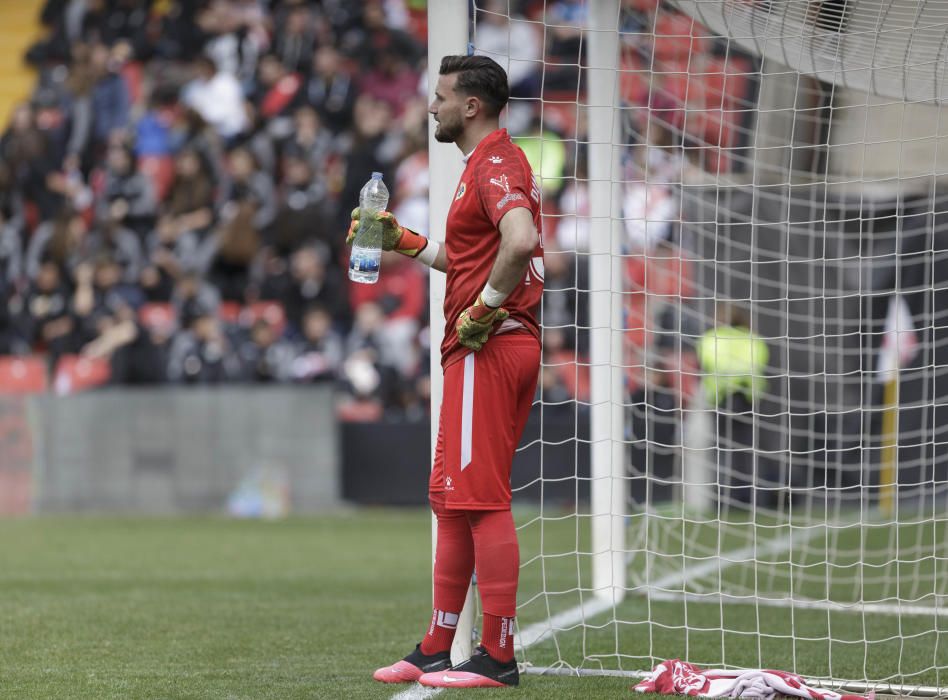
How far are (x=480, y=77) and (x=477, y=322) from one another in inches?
32.7

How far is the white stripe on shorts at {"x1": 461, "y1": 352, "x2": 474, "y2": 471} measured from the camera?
15.7 ft

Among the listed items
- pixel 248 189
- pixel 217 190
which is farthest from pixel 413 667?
pixel 217 190

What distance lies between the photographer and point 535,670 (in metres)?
5.34

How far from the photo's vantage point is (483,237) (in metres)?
4.87

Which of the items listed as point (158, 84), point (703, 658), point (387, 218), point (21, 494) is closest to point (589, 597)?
point (703, 658)

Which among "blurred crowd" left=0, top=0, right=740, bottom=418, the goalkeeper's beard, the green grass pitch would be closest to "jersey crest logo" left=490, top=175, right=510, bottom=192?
the goalkeeper's beard

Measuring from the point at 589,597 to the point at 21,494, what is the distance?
25.3 ft

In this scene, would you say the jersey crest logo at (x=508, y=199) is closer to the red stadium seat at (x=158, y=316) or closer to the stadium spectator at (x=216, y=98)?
the red stadium seat at (x=158, y=316)

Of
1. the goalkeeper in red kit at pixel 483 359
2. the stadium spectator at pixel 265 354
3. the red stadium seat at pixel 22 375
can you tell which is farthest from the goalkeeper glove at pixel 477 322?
the red stadium seat at pixel 22 375

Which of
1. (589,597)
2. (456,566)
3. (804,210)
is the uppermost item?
(804,210)

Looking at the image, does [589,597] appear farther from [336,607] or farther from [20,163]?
[20,163]

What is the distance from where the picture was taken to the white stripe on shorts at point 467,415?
4.80m

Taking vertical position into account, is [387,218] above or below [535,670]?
above

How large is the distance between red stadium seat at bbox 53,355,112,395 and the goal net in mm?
4687
